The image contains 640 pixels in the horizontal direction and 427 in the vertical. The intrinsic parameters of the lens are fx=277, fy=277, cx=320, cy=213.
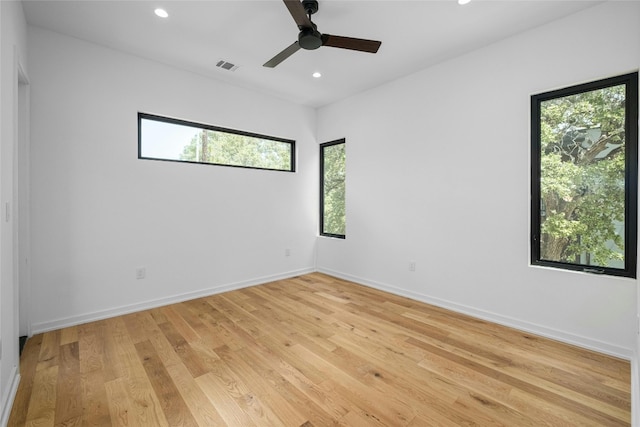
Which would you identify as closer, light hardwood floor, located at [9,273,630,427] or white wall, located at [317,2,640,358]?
light hardwood floor, located at [9,273,630,427]

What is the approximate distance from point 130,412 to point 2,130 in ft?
5.89

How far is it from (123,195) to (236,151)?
150cm

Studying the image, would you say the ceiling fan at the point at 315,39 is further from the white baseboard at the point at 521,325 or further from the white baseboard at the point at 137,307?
the white baseboard at the point at 137,307

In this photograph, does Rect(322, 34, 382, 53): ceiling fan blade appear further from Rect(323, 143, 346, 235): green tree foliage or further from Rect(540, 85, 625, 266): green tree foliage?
Rect(323, 143, 346, 235): green tree foliage

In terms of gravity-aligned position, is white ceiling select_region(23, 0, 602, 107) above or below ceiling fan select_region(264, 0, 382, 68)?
above

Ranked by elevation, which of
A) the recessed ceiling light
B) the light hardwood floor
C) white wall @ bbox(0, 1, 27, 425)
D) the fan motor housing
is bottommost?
the light hardwood floor

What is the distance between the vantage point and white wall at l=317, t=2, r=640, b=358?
228 cm

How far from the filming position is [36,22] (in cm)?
252

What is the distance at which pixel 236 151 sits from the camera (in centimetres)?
397

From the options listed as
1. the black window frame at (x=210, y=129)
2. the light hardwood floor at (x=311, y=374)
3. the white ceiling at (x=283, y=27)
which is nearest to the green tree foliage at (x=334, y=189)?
the black window frame at (x=210, y=129)

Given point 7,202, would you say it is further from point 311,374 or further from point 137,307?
point 311,374

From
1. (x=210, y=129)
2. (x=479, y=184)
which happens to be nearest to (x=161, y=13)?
(x=210, y=129)

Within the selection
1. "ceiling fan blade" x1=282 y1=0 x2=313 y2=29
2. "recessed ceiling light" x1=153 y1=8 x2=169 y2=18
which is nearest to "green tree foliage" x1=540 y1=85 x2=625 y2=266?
"ceiling fan blade" x1=282 y1=0 x2=313 y2=29

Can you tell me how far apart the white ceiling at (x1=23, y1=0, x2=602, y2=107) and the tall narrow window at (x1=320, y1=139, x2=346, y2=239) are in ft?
4.76
